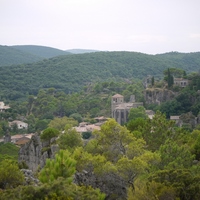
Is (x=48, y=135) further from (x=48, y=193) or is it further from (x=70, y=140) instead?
(x=48, y=193)

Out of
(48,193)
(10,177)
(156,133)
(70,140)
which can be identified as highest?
(48,193)

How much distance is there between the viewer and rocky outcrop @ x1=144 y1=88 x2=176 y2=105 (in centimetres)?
7888

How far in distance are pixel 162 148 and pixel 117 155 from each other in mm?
2966

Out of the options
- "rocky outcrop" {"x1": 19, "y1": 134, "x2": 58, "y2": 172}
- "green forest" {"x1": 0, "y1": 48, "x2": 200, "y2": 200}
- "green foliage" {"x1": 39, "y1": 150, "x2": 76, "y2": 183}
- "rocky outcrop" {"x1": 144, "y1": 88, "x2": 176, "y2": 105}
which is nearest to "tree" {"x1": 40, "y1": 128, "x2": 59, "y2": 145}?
"green forest" {"x1": 0, "y1": 48, "x2": 200, "y2": 200}

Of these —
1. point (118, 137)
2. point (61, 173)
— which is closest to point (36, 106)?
point (118, 137)

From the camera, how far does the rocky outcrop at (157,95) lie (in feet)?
259

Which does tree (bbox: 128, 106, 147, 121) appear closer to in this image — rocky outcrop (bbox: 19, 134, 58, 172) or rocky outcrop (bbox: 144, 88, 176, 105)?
rocky outcrop (bbox: 144, 88, 176, 105)

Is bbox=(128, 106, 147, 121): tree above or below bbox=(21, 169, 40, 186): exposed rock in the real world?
below

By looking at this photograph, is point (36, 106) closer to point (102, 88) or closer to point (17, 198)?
point (102, 88)

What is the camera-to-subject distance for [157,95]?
80.6 metres

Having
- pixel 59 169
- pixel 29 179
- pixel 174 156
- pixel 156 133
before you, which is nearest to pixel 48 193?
pixel 59 169

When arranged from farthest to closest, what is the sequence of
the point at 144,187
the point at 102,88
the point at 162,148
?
1. the point at 102,88
2. the point at 162,148
3. the point at 144,187

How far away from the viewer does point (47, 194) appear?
1730 cm

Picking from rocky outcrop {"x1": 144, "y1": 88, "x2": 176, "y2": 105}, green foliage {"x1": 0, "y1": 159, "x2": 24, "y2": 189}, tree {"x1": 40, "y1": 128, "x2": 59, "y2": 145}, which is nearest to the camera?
green foliage {"x1": 0, "y1": 159, "x2": 24, "y2": 189}
